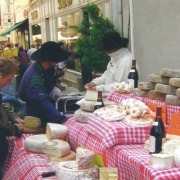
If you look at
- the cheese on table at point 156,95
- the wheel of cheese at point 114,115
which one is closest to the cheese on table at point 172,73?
the cheese on table at point 156,95

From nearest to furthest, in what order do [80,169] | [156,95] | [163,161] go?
[163,161] → [80,169] → [156,95]

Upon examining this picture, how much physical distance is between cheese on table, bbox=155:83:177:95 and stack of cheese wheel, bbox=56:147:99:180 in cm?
86

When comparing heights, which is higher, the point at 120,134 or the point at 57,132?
the point at 120,134

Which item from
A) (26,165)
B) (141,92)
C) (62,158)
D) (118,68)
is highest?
(118,68)

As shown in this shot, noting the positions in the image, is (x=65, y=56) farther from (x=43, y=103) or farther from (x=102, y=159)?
(x=102, y=159)

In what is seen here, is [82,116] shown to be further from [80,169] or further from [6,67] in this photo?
[80,169]

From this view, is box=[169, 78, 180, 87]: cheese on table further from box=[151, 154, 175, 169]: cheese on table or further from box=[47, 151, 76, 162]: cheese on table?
box=[47, 151, 76, 162]: cheese on table

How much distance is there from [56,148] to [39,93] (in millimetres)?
1042

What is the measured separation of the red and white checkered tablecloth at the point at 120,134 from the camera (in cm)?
252

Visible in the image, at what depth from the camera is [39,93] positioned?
3836mm

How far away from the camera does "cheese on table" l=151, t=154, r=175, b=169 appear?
2.04 m

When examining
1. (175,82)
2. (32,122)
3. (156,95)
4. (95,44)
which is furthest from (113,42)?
(95,44)

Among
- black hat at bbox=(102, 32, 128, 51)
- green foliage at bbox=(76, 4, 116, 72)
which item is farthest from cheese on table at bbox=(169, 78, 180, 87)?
green foliage at bbox=(76, 4, 116, 72)

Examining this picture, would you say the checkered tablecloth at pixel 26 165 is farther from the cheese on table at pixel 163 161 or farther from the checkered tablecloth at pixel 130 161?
the cheese on table at pixel 163 161
